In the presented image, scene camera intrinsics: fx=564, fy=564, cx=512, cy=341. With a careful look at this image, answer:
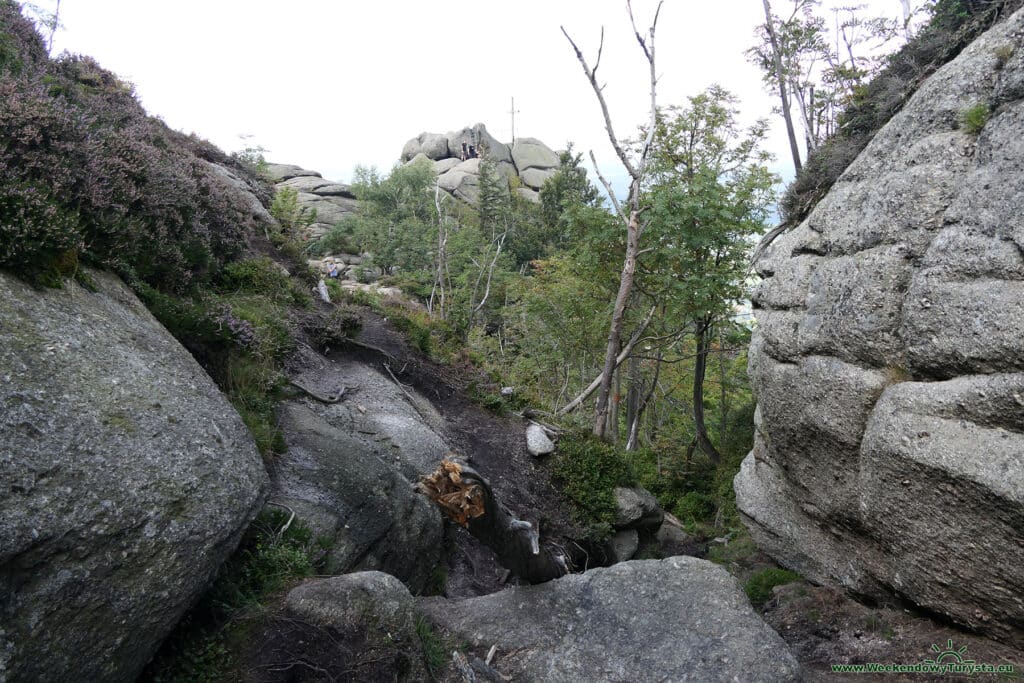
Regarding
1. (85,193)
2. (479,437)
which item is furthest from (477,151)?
(85,193)

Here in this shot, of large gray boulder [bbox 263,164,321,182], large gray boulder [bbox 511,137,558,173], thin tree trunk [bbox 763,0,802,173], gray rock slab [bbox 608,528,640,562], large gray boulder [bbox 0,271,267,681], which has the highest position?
large gray boulder [bbox 511,137,558,173]

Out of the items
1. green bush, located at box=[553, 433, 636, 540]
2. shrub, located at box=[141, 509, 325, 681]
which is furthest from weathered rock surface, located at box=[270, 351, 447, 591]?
green bush, located at box=[553, 433, 636, 540]

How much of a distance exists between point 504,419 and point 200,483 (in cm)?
830

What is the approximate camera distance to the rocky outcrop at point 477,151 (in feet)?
171

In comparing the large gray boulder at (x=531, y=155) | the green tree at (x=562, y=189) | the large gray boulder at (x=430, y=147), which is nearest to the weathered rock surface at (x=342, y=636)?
the green tree at (x=562, y=189)

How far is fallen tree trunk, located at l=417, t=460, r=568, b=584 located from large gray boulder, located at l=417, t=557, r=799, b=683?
39 cm

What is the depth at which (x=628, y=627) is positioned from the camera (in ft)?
17.8

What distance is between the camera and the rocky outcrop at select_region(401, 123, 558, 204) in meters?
52.1

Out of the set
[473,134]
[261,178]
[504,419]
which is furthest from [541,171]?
[504,419]

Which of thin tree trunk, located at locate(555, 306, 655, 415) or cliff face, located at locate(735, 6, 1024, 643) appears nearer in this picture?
cliff face, located at locate(735, 6, 1024, 643)

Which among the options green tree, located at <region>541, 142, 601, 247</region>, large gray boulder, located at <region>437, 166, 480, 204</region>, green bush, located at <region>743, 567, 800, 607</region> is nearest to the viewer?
green bush, located at <region>743, 567, 800, 607</region>

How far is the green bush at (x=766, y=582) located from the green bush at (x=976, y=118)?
7.26 m

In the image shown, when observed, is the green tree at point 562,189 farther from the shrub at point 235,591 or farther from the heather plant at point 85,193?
the shrub at point 235,591

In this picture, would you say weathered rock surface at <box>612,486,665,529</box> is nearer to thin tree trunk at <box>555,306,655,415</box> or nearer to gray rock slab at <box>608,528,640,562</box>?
gray rock slab at <box>608,528,640,562</box>
